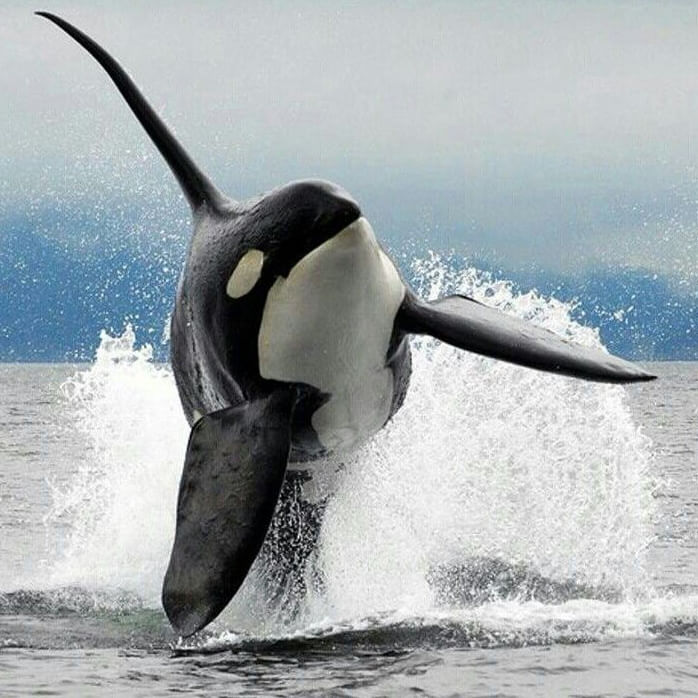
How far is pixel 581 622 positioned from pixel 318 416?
137 inches

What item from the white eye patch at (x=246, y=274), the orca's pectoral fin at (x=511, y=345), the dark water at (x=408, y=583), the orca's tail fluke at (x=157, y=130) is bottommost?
the dark water at (x=408, y=583)

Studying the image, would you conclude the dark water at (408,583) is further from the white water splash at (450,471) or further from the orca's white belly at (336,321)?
the orca's white belly at (336,321)

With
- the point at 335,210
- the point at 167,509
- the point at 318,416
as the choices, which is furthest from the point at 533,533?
the point at 335,210

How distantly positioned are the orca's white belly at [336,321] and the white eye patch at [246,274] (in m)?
0.21

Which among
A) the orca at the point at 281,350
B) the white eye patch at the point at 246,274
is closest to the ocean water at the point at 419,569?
the orca at the point at 281,350

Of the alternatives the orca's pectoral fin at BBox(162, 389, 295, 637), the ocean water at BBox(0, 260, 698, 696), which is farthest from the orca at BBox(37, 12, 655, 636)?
the ocean water at BBox(0, 260, 698, 696)

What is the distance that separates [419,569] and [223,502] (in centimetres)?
520

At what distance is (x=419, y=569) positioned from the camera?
656 inches

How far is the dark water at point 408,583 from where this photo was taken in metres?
12.3

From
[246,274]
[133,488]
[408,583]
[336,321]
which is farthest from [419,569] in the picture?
[246,274]

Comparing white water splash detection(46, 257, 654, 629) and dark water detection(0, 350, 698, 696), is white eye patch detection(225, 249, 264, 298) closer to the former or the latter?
dark water detection(0, 350, 698, 696)

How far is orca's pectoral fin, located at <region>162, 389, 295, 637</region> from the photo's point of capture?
11492 mm

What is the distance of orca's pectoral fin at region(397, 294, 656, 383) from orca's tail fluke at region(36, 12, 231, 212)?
7.04ft

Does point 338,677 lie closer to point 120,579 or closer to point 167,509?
point 120,579
